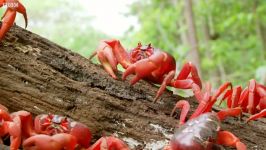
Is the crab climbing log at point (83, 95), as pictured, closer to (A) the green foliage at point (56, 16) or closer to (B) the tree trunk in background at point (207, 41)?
(B) the tree trunk in background at point (207, 41)

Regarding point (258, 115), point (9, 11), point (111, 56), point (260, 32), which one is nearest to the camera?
point (9, 11)

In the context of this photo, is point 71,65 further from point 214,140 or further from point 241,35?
point 241,35

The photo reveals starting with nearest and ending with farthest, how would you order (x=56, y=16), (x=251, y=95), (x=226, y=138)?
(x=226, y=138) → (x=251, y=95) → (x=56, y=16)

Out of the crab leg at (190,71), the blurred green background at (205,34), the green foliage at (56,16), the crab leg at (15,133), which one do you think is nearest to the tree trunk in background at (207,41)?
the blurred green background at (205,34)

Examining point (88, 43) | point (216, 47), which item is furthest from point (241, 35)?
point (88, 43)

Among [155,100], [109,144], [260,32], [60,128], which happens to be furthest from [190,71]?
[260,32]

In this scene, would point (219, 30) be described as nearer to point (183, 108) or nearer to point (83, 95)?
point (183, 108)

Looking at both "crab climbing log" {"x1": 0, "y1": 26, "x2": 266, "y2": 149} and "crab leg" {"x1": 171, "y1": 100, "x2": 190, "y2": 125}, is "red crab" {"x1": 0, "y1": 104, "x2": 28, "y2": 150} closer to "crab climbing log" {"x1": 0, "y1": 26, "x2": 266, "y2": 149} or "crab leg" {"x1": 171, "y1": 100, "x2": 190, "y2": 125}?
"crab climbing log" {"x1": 0, "y1": 26, "x2": 266, "y2": 149}
